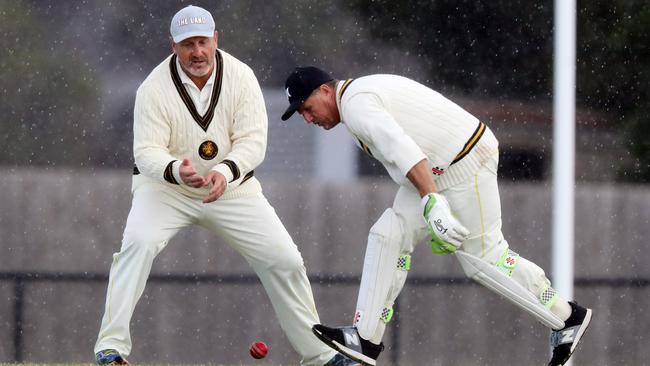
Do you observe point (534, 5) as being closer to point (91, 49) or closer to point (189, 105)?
point (91, 49)

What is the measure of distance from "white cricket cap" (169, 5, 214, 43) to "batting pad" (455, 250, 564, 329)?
1.49 meters

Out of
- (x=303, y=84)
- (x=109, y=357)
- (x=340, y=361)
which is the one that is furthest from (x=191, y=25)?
(x=340, y=361)

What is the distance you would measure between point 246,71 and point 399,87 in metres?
0.93

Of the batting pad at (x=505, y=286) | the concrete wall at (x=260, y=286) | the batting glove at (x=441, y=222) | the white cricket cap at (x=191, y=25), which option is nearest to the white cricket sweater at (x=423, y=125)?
the batting glove at (x=441, y=222)

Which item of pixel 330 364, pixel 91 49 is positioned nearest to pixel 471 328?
pixel 91 49

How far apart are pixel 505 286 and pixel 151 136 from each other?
1.70 metres

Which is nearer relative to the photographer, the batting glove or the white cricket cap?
the batting glove

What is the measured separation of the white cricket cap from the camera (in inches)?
291

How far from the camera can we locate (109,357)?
291 inches

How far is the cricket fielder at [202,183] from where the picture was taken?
292 inches

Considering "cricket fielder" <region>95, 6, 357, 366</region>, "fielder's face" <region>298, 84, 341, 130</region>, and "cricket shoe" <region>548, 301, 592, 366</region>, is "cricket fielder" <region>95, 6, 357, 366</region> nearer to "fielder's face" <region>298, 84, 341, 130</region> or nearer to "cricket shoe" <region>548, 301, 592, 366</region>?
"fielder's face" <region>298, 84, 341, 130</region>

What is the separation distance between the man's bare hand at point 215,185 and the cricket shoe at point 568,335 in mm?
1557

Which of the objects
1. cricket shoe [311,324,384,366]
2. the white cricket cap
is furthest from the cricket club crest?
cricket shoe [311,324,384,366]

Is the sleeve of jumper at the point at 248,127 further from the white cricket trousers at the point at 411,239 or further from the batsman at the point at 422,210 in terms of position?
Result: the white cricket trousers at the point at 411,239
